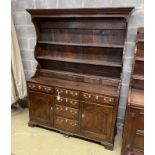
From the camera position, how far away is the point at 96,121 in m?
2.15

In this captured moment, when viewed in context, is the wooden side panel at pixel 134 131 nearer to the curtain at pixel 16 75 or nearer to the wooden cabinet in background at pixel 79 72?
the wooden cabinet in background at pixel 79 72

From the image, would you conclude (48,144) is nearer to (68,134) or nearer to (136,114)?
(68,134)

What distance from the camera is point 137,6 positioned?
2.05 metres

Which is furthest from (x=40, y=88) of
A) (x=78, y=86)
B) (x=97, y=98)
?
(x=97, y=98)

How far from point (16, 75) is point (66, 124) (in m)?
1.15

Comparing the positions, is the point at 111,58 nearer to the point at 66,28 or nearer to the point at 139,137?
the point at 66,28

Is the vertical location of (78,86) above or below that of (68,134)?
above

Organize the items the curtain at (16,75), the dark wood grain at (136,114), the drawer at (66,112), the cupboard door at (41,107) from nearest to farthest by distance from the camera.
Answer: the dark wood grain at (136,114), the drawer at (66,112), the cupboard door at (41,107), the curtain at (16,75)

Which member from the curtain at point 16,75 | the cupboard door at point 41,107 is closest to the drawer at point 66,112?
the cupboard door at point 41,107

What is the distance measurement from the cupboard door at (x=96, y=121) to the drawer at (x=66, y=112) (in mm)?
97

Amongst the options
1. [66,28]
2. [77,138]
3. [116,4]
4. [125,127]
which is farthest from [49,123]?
[116,4]

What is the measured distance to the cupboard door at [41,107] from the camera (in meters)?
2.37

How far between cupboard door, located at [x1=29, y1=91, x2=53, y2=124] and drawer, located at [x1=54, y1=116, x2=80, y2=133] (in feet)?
0.33
